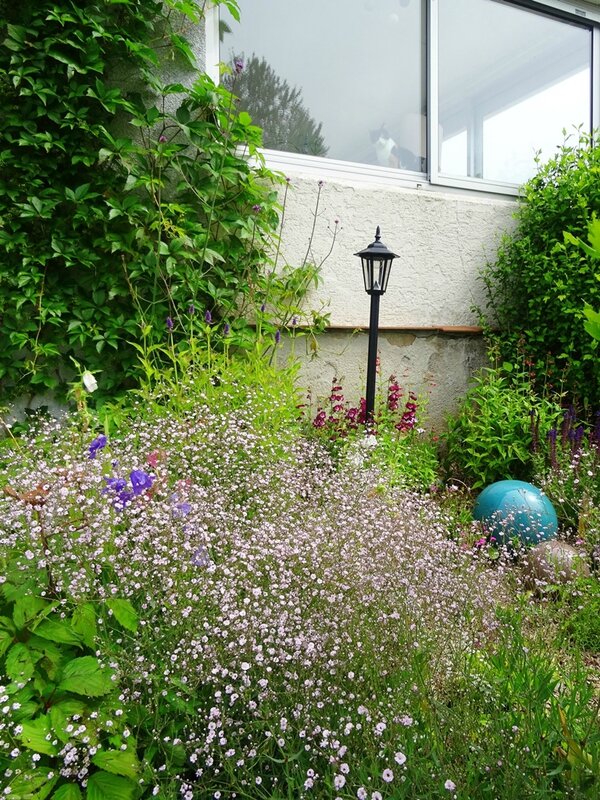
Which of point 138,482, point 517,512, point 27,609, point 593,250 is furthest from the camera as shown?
point 517,512

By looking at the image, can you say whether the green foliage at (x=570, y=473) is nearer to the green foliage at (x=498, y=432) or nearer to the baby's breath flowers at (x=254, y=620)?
the green foliage at (x=498, y=432)

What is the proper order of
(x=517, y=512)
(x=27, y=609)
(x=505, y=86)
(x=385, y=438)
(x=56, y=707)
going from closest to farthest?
(x=56, y=707) → (x=27, y=609) → (x=517, y=512) → (x=385, y=438) → (x=505, y=86)

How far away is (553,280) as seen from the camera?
166 inches

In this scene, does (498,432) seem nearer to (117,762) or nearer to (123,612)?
(123,612)

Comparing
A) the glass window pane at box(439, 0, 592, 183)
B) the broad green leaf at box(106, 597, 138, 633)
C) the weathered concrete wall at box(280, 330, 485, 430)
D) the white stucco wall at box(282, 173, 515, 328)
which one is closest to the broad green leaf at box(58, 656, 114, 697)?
the broad green leaf at box(106, 597, 138, 633)

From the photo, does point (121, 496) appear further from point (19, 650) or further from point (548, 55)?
point (548, 55)

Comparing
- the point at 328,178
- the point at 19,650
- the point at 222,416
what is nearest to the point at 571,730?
the point at 19,650

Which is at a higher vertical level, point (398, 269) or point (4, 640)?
point (398, 269)

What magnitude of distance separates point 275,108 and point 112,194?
1423mm

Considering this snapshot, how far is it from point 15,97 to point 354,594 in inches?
127

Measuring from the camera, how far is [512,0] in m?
5.02

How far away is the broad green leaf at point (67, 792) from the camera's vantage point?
48.4 inches

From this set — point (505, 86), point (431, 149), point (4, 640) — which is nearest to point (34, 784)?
point (4, 640)

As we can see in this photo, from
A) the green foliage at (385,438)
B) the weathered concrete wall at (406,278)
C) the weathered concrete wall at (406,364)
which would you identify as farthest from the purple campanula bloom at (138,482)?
the weathered concrete wall at (406,278)
